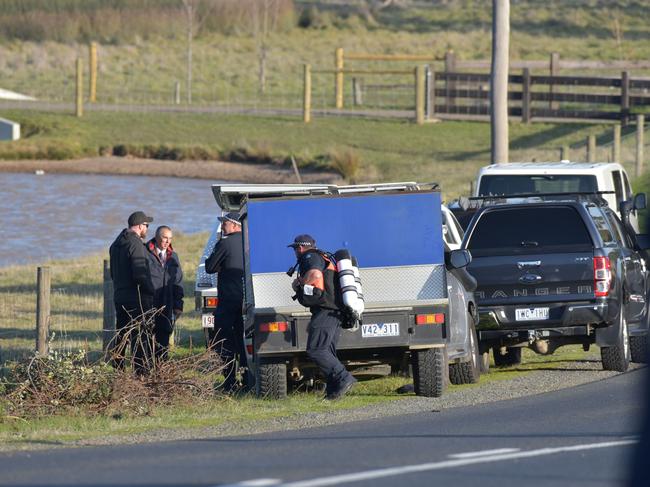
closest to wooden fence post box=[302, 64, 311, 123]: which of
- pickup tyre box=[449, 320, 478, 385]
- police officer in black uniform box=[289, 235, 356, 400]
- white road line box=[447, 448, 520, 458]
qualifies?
pickup tyre box=[449, 320, 478, 385]

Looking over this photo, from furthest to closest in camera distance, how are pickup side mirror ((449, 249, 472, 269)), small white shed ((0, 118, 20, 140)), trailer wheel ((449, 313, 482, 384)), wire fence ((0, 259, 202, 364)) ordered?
small white shed ((0, 118, 20, 140)) < wire fence ((0, 259, 202, 364)) < trailer wheel ((449, 313, 482, 384)) < pickup side mirror ((449, 249, 472, 269))

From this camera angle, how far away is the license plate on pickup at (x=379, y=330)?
1403cm

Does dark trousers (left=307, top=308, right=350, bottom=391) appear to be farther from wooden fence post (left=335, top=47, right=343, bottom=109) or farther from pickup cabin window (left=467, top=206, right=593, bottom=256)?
wooden fence post (left=335, top=47, right=343, bottom=109)

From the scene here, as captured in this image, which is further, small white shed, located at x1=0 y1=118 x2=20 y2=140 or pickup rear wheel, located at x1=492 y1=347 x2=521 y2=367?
small white shed, located at x1=0 y1=118 x2=20 y2=140

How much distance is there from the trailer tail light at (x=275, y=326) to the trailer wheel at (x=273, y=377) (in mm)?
372

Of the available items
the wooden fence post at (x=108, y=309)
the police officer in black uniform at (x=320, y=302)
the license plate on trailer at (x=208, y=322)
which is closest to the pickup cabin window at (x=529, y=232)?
the police officer in black uniform at (x=320, y=302)

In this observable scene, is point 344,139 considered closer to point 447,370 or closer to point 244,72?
point 244,72

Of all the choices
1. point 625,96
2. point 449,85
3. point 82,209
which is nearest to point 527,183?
point 82,209

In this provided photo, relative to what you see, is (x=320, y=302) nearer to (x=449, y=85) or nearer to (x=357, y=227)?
(x=357, y=227)

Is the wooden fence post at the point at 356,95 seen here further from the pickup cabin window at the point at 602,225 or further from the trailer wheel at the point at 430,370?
the trailer wheel at the point at 430,370

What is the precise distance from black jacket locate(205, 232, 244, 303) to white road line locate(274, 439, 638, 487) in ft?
18.1

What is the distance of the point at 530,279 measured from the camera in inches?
623

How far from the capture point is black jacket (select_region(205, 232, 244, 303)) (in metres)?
15.4

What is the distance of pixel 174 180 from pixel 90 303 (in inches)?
964
